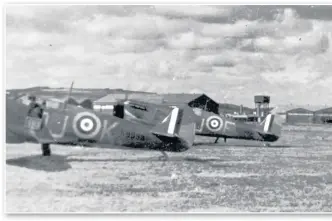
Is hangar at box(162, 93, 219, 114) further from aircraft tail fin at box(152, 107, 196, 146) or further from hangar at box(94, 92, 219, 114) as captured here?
aircraft tail fin at box(152, 107, 196, 146)

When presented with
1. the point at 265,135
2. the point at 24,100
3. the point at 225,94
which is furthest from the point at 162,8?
the point at 265,135

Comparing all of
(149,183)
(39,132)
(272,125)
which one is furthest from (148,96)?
(272,125)

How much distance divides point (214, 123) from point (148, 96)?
166 centimetres

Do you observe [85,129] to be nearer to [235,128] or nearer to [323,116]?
[235,128]

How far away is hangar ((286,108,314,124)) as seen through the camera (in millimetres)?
6048

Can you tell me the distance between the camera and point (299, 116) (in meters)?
6.45

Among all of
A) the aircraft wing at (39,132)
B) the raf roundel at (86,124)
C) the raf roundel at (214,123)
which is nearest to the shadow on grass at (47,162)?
the aircraft wing at (39,132)

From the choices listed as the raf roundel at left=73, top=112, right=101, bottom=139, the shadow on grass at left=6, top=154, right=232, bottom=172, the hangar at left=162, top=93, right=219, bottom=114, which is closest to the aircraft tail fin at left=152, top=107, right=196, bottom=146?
the hangar at left=162, top=93, right=219, bottom=114

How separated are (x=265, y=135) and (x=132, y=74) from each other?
2.61 metres

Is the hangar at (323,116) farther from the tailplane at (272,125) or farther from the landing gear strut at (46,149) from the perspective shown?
the landing gear strut at (46,149)

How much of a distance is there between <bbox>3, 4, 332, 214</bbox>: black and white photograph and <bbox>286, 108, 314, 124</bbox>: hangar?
1.29 feet

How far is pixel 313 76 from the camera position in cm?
533

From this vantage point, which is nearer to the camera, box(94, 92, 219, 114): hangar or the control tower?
box(94, 92, 219, 114): hangar

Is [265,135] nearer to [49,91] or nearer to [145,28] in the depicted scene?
[145,28]
